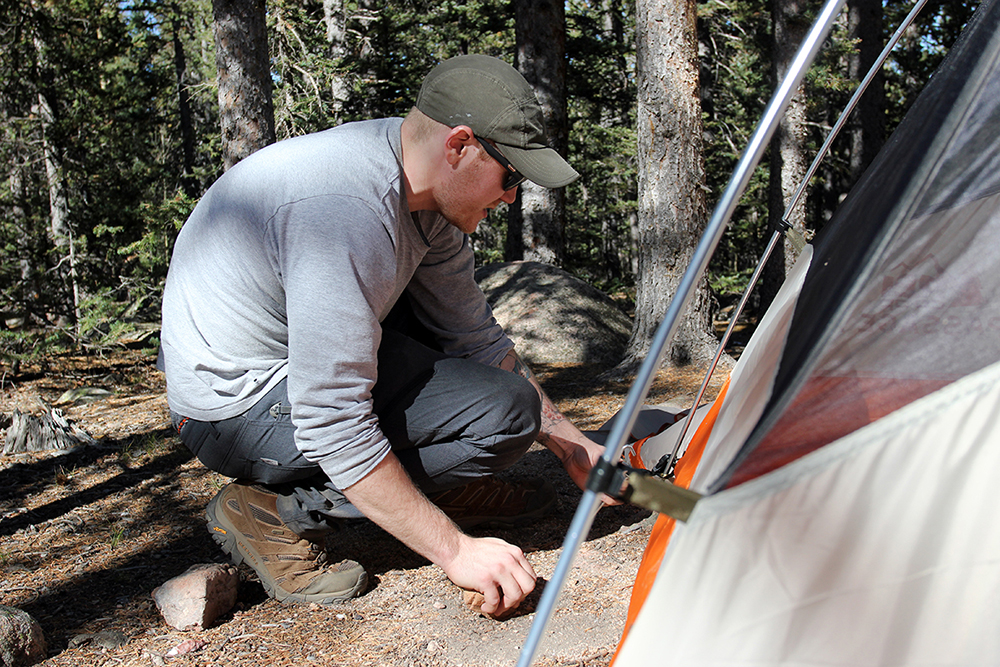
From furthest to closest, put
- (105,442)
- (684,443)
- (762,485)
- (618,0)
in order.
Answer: (618,0) < (105,442) < (684,443) < (762,485)

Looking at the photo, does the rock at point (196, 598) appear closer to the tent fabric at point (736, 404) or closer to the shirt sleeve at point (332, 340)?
the shirt sleeve at point (332, 340)

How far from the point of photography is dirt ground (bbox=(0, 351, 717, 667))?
2096 millimetres

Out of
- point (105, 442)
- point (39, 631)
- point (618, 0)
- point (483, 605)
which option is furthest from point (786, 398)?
A: point (618, 0)

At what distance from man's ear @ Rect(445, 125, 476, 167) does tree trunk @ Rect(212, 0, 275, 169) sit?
3.57m

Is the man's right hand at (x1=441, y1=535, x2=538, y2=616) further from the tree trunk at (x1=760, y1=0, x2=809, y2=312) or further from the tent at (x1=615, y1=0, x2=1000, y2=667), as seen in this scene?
the tree trunk at (x1=760, y1=0, x2=809, y2=312)

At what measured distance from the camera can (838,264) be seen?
65.7 inches

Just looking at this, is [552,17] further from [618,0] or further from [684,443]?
[684,443]

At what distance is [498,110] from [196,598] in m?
1.63

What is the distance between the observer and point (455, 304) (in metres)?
2.74

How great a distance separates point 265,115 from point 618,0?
8.29 meters

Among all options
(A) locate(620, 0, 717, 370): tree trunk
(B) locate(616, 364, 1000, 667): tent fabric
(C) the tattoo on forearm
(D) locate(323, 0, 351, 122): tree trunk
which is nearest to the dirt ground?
(C) the tattoo on forearm

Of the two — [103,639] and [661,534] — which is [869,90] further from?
[103,639]

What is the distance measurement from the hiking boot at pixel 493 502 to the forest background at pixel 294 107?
2.91 metres

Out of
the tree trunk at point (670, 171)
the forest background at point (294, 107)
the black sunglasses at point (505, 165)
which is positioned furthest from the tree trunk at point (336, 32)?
the black sunglasses at point (505, 165)
